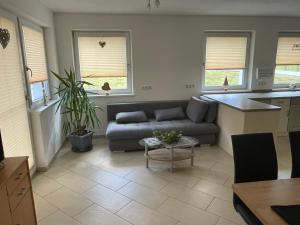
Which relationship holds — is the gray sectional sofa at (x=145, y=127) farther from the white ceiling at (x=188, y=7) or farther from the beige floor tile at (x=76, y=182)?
the white ceiling at (x=188, y=7)

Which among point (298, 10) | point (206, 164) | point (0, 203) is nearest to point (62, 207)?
point (0, 203)

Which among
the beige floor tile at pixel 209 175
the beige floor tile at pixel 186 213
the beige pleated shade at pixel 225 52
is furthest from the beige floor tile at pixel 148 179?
the beige pleated shade at pixel 225 52

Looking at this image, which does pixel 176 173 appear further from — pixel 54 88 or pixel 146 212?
pixel 54 88

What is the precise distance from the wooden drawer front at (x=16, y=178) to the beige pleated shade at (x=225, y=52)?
409 cm

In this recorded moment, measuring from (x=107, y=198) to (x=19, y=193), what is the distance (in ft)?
3.61

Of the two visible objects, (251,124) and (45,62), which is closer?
(251,124)

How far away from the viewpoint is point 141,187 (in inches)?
112

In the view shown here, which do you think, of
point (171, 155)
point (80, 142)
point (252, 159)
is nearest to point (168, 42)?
point (171, 155)

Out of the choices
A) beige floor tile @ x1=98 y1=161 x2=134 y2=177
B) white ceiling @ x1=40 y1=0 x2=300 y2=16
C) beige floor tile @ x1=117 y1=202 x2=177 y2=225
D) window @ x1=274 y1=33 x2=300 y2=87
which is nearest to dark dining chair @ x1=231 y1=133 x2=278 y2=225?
beige floor tile @ x1=117 y1=202 x2=177 y2=225

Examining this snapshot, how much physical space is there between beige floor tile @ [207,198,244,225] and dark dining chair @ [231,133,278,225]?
503mm

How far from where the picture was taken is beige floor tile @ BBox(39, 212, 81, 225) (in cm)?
221

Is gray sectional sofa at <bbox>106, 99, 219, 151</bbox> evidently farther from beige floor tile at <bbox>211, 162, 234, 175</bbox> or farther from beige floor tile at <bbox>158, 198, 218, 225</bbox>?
beige floor tile at <bbox>158, 198, 218, 225</bbox>

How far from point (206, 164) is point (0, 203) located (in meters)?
2.73

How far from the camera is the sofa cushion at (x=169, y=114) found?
4.39 metres
